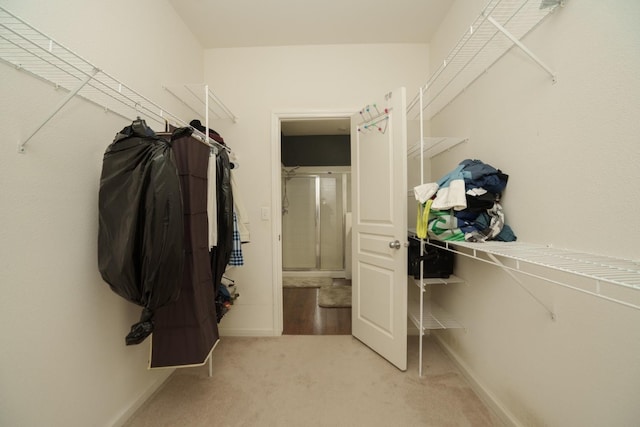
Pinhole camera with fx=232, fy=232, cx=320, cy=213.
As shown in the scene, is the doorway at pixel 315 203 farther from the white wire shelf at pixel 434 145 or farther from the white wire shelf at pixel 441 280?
the white wire shelf at pixel 441 280

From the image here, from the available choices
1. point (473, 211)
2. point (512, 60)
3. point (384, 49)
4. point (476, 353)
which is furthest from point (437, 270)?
point (384, 49)

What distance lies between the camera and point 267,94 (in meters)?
2.18

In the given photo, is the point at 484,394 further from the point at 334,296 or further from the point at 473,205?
the point at 334,296

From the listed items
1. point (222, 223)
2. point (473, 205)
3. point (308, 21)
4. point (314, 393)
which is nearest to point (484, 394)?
point (314, 393)

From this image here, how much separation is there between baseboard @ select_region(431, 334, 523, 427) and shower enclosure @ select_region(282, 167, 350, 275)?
2.59 meters

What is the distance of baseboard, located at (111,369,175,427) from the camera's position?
1249mm

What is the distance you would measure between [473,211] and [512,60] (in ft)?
2.61

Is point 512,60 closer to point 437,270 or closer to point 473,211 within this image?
point 473,211

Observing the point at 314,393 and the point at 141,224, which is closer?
the point at 141,224

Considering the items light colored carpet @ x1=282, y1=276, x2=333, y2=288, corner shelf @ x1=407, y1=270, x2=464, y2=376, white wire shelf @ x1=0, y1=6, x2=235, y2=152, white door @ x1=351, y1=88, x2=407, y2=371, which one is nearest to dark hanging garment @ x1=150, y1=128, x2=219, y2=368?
white wire shelf @ x1=0, y1=6, x2=235, y2=152

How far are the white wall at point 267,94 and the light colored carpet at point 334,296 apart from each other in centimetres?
97

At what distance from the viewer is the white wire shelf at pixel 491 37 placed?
0.98 metres

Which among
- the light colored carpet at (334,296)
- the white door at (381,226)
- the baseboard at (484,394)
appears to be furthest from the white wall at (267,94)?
the baseboard at (484,394)

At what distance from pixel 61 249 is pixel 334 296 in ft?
9.09
